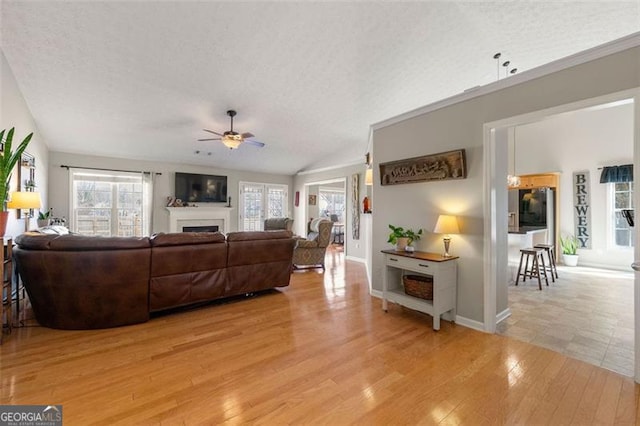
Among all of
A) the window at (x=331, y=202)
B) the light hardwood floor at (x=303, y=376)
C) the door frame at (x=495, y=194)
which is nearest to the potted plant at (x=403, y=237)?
the door frame at (x=495, y=194)

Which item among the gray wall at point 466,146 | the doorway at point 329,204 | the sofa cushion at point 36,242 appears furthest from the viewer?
the doorway at point 329,204

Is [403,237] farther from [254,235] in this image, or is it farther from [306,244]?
[306,244]

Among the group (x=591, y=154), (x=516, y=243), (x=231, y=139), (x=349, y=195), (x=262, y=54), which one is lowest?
(x=516, y=243)

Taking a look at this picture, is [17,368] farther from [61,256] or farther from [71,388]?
[61,256]

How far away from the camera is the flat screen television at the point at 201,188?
7090 millimetres

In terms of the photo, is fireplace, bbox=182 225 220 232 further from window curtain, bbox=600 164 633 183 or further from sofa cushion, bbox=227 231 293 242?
window curtain, bbox=600 164 633 183

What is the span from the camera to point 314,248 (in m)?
5.51

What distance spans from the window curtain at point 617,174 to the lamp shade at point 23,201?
31.8 ft

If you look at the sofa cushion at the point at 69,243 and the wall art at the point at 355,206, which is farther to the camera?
the wall art at the point at 355,206

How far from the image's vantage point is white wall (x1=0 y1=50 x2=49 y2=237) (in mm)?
3199

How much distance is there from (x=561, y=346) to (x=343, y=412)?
227 cm

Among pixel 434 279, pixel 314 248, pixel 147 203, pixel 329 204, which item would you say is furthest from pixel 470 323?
pixel 329 204

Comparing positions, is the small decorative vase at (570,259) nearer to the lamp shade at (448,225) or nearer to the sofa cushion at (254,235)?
the lamp shade at (448,225)

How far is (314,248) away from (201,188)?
4033mm
